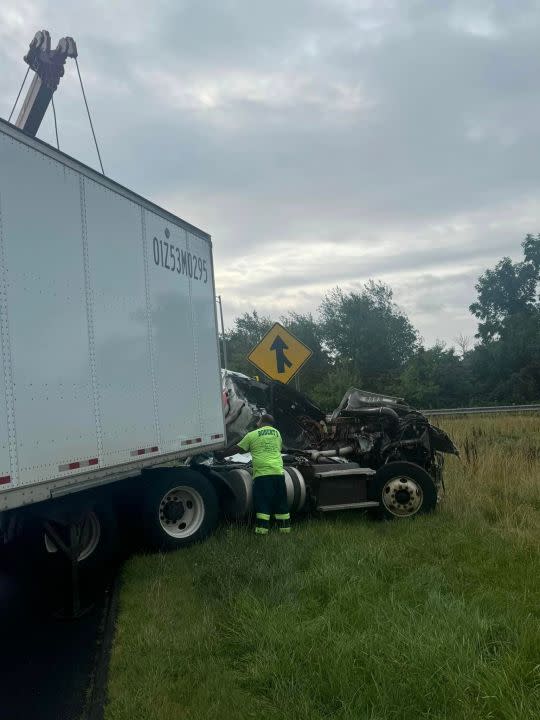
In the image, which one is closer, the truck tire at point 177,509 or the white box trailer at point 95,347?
the white box trailer at point 95,347

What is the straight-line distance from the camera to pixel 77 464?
5.93m

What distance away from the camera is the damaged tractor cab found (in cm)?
918

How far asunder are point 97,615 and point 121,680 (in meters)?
1.85

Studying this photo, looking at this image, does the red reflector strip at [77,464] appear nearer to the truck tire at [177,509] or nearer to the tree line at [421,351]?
the truck tire at [177,509]

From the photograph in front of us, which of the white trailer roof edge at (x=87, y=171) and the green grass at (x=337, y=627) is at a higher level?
the white trailer roof edge at (x=87, y=171)

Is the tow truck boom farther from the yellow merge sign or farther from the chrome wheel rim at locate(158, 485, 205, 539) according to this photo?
the chrome wheel rim at locate(158, 485, 205, 539)

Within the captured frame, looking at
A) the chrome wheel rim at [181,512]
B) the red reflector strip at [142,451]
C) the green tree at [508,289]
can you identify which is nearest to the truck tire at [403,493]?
the chrome wheel rim at [181,512]

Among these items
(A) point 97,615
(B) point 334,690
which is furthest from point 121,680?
(A) point 97,615

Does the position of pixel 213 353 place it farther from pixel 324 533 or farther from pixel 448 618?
pixel 448 618

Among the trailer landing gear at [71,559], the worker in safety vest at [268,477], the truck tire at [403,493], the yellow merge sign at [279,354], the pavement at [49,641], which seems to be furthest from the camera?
the yellow merge sign at [279,354]

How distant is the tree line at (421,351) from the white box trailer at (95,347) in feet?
102

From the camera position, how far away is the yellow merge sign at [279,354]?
1192cm

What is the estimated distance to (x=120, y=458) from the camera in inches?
261

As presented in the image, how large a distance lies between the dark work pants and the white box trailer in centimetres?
56
